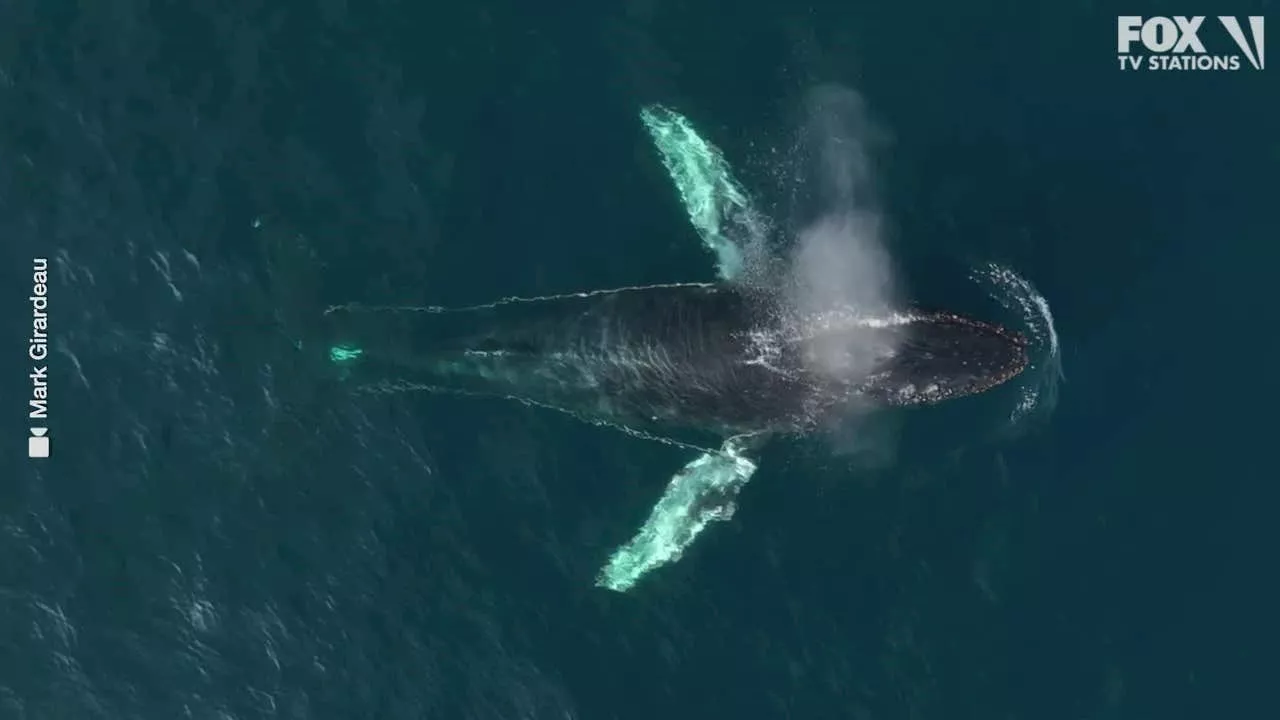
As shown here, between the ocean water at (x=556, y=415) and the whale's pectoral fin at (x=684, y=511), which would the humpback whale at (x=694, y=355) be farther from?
the ocean water at (x=556, y=415)

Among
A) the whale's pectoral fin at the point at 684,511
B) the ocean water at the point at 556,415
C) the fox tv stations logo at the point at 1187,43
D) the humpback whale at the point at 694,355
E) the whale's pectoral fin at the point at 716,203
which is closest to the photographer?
the ocean water at the point at 556,415

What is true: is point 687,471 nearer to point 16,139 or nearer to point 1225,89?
point 1225,89

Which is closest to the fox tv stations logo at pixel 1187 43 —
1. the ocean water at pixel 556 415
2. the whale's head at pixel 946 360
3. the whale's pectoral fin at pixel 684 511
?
the ocean water at pixel 556 415

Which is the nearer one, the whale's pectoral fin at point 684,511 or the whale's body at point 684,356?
the whale's body at point 684,356

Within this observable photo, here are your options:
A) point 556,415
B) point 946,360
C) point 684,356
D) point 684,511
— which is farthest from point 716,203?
point 684,511

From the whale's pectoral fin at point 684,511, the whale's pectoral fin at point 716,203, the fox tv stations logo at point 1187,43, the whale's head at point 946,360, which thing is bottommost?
the whale's pectoral fin at point 684,511

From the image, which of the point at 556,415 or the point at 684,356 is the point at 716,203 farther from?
the point at 556,415
